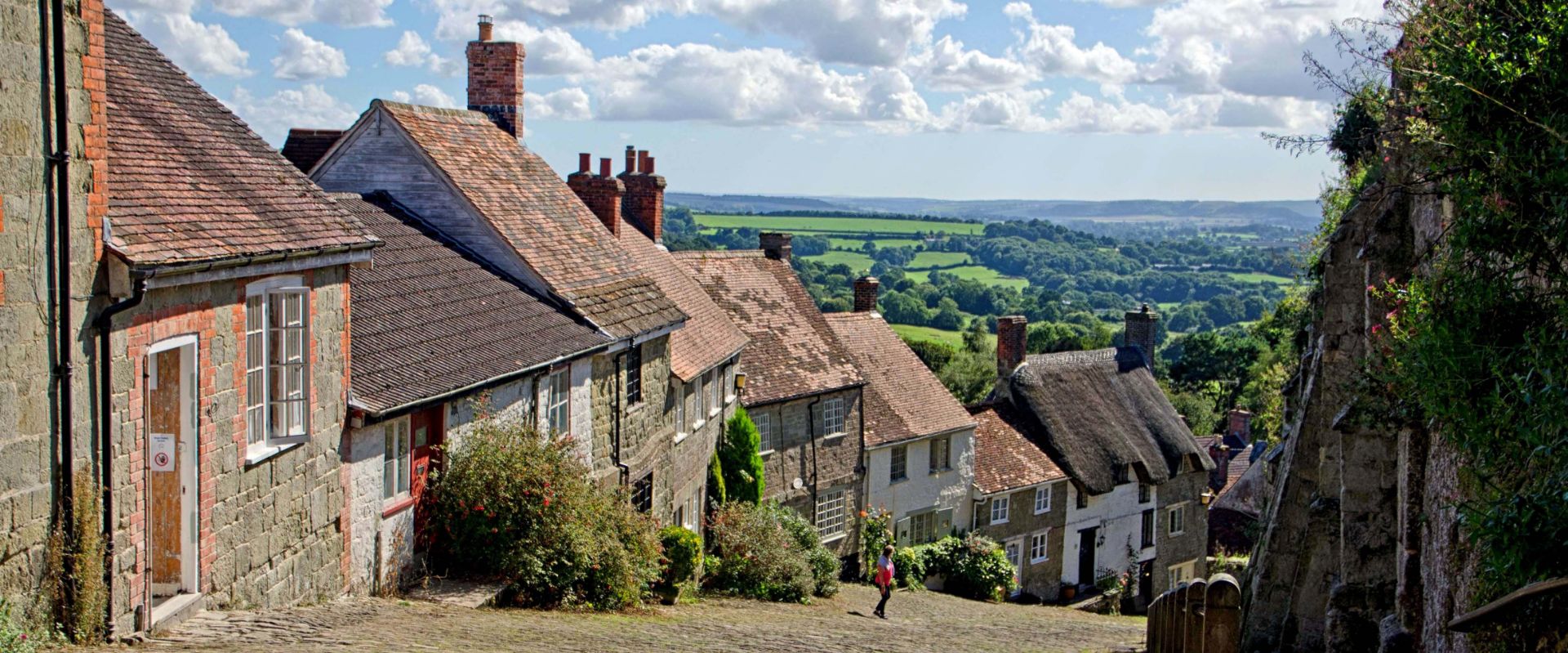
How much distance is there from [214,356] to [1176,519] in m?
37.1

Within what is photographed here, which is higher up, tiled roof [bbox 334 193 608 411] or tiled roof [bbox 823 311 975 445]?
tiled roof [bbox 334 193 608 411]

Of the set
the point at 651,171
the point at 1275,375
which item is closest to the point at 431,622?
the point at 651,171

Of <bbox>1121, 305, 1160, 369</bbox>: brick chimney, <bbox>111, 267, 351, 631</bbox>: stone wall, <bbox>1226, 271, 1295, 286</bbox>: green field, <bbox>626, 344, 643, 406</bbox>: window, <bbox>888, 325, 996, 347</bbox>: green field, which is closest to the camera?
<bbox>111, 267, 351, 631</bbox>: stone wall

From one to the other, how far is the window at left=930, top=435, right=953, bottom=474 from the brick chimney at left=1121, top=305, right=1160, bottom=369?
584 inches

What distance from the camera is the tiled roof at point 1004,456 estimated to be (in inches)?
1474

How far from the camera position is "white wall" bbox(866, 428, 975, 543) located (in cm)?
3438

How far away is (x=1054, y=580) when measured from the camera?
39.7 metres

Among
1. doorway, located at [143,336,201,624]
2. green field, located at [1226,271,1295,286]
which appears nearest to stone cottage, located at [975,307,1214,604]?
doorway, located at [143,336,201,624]

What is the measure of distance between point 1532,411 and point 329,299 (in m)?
10.7

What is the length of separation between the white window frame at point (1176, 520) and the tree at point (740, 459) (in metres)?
19.2

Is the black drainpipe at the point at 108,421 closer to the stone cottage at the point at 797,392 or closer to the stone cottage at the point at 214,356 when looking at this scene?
the stone cottage at the point at 214,356

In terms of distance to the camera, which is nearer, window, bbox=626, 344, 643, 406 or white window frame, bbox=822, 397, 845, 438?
window, bbox=626, 344, 643, 406

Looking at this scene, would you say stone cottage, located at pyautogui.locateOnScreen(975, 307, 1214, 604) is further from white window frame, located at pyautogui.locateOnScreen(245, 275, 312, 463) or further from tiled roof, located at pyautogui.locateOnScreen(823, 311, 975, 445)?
white window frame, located at pyautogui.locateOnScreen(245, 275, 312, 463)

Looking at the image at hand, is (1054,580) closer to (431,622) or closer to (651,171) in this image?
(651,171)
